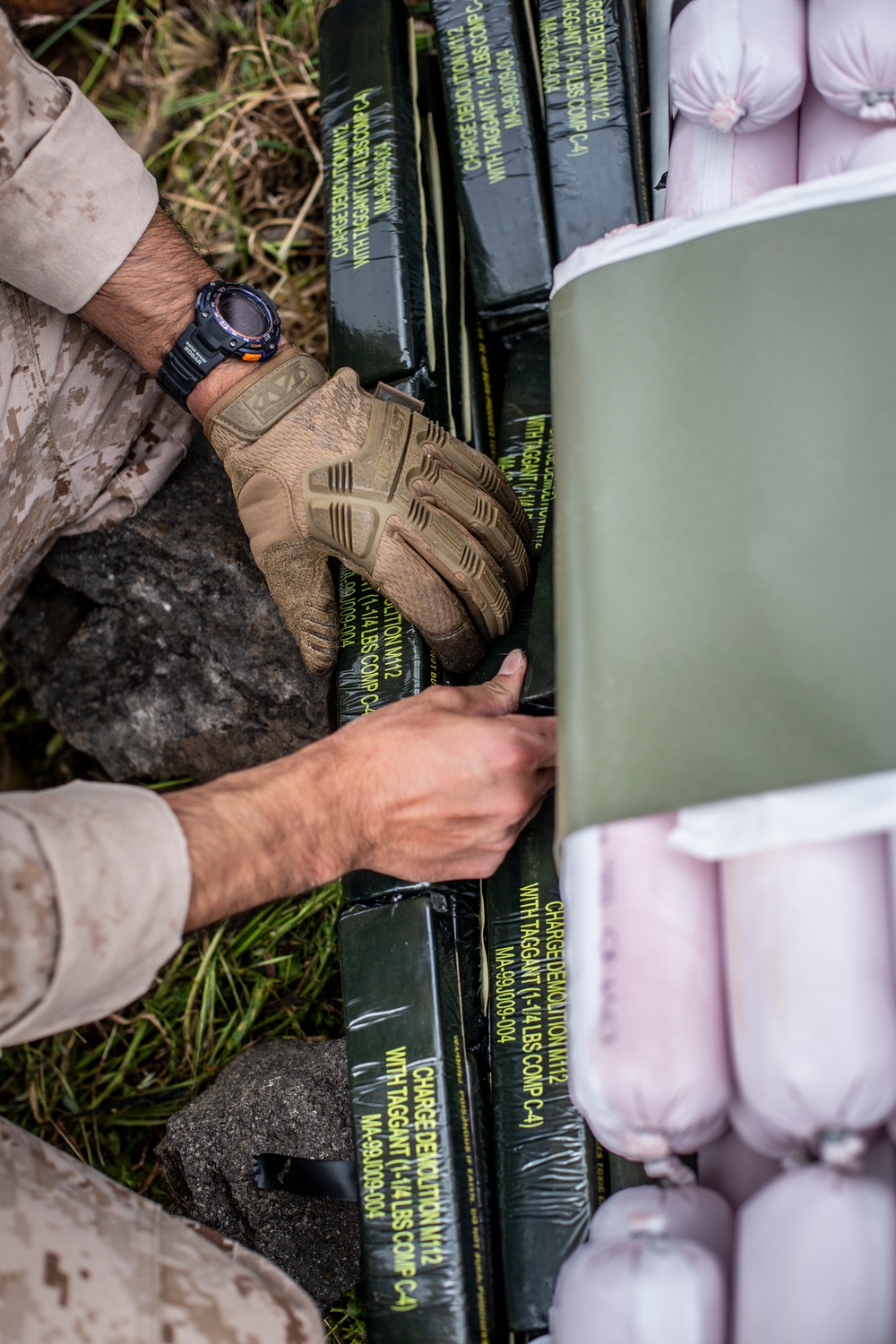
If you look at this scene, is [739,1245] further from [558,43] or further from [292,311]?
[292,311]

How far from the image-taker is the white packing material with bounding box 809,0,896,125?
1.13 meters

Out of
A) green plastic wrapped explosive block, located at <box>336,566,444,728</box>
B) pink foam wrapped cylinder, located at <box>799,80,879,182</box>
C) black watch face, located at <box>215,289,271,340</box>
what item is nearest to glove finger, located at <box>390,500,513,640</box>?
green plastic wrapped explosive block, located at <box>336,566,444,728</box>

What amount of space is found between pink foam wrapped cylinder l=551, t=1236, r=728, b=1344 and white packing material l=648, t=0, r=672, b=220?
142 centimetres

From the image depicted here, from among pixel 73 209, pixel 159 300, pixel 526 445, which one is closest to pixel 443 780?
pixel 526 445

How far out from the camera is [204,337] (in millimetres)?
1533

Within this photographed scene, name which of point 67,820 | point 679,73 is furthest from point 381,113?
point 67,820

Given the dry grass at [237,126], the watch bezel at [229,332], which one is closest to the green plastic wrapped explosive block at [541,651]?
the watch bezel at [229,332]

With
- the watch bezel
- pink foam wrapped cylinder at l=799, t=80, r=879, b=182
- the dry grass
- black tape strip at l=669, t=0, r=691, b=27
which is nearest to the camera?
pink foam wrapped cylinder at l=799, t=80, r=879, b=182

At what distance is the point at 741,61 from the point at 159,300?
872 millimetres

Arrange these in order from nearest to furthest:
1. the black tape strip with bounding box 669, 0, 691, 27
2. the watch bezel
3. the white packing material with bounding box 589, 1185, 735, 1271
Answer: the white packing material with bounding box 589, 1185, 735, 1271
the black tape strip with bounding box 669, 0, 691, 27
the watch bezel

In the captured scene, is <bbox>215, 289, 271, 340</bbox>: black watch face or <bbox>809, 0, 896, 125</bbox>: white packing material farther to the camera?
<bbox>215, 289, 271, 340</bbox>: black watch face

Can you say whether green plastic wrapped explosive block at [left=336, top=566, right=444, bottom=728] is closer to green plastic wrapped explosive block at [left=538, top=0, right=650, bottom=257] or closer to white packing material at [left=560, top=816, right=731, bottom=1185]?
white packing material at [left=560, top=816, right=731, bottom=1185]

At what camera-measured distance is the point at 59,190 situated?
4.84 ft

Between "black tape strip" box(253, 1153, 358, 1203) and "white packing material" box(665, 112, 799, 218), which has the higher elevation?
"white packing material" box(665, 112, 799, 218)
